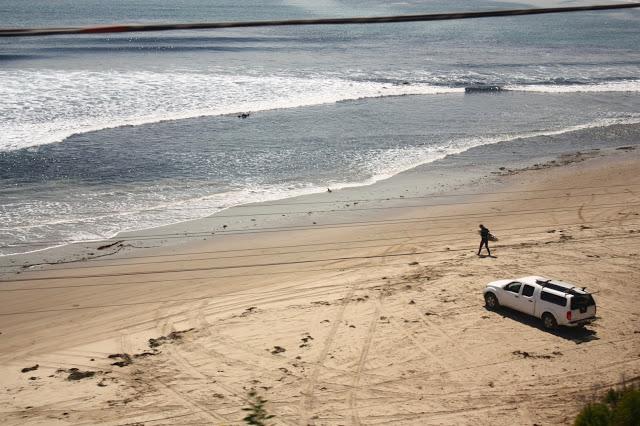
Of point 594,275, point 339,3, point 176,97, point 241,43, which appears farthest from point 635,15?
point 594,275

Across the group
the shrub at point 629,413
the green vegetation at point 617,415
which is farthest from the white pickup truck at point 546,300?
the shrub at point 629,413

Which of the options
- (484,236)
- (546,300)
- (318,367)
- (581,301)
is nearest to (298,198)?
(484,236)

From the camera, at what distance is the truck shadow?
55.8 ft

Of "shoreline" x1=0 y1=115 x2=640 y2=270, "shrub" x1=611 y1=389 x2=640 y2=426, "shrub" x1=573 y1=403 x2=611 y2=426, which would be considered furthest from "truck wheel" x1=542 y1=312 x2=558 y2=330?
"shoreline" x1=0 y1=115 x2=640 y2=270

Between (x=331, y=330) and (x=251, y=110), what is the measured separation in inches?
1126

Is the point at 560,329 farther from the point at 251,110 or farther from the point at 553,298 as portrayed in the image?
the point at 251,110

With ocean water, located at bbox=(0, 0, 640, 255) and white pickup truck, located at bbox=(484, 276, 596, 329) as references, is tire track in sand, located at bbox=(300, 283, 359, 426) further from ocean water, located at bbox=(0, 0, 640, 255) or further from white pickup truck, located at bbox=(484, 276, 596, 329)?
ocean water, located at bbox=(0, 0, 640, 255)

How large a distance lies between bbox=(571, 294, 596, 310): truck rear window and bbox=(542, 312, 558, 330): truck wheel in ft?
2.28

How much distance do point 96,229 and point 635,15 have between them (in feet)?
372

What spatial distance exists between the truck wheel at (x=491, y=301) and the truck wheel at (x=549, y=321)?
130 centimetres

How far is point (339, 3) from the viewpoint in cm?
11206

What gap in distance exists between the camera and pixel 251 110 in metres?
44.2

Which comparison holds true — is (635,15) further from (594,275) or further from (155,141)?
(594,275)

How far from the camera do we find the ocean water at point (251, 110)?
28891 mm
